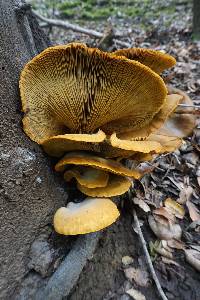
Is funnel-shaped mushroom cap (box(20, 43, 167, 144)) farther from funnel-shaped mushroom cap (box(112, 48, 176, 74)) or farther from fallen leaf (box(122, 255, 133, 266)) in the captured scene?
fallen leaf (box(122, 255, 133, 266))

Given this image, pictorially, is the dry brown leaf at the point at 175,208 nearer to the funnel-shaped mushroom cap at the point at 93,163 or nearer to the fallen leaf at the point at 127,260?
the fallen leaf at the point at 127,260

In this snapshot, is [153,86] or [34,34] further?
[34,34]

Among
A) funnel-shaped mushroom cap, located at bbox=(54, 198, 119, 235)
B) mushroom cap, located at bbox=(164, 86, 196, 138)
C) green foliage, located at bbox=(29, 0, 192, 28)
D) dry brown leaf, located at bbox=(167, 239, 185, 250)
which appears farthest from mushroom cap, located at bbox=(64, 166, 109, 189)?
green foliage, located at bbox=(29, 0, 192, 28)

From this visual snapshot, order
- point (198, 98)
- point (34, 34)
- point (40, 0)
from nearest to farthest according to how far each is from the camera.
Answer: point (34, 34) → point (198, 98) → point (40, 0)

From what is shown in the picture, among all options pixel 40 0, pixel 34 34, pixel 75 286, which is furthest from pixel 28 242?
pixel 40 0

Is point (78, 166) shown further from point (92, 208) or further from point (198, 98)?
point (198, 98)

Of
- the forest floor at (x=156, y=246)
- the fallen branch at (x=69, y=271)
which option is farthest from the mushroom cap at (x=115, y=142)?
the fallen branch at (x=69, y=271)

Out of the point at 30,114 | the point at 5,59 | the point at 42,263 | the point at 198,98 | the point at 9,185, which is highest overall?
the point at 5,59
